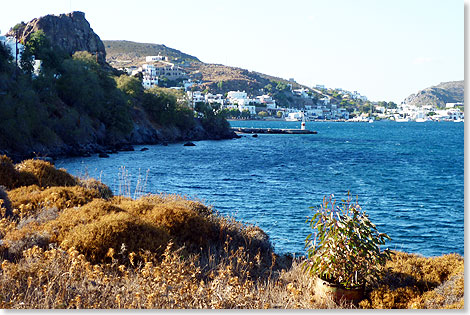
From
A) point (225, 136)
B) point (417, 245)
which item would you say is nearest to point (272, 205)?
point (417, 245)

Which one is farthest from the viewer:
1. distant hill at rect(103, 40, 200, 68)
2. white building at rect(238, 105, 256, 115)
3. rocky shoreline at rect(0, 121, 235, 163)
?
distant hill at rect(103, 40, 200, 68)

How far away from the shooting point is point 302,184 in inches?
1243

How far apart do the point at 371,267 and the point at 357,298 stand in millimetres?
463

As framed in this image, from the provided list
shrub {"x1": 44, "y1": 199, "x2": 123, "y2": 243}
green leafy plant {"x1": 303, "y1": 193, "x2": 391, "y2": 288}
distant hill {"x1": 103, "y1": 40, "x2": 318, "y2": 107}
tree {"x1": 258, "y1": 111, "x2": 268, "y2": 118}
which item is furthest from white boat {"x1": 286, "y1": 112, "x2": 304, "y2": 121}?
green leafy plant {"x1": 303, "y1": 193, "x2": 391, "y2": 288}

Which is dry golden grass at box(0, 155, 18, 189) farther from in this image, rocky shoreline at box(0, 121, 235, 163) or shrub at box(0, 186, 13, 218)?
rocky shoreline at box(0, 121, 235, 163)

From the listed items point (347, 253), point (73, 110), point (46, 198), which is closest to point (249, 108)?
point (73, 110)

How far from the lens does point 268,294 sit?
17.6 feet

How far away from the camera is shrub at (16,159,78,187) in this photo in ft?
35.6

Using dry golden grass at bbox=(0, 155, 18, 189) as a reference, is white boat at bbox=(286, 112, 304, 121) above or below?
above

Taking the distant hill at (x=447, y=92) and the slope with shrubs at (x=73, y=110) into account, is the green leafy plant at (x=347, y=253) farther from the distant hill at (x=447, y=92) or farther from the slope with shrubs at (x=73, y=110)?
the slope with shrubs at (x=73, y=110)

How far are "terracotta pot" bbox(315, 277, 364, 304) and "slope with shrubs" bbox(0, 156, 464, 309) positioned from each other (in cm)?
9

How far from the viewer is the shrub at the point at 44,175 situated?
10859 mm

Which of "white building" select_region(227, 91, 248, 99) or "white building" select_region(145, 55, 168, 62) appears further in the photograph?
"white building" select_region(145, 55, 168, 62)

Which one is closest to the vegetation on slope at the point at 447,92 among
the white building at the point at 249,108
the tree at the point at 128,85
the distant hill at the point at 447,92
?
the distant hill at the point at 447,92
